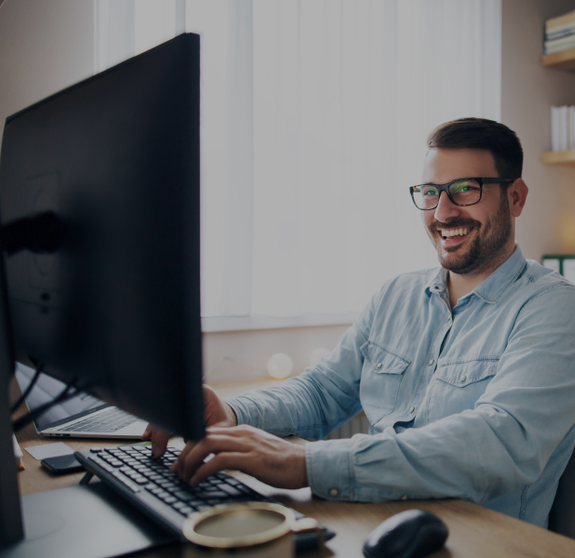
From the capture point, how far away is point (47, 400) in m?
1.14

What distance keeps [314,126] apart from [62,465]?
5.25ft

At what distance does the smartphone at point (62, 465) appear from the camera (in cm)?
84

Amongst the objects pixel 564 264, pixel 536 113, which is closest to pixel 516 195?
pixel 564 264

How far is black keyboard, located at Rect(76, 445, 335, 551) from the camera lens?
59 centimetres

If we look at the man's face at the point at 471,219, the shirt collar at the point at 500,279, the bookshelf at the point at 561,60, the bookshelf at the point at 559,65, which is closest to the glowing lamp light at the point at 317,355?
the man's face at the point at 471,219

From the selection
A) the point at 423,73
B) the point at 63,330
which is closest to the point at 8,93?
the point at 63,330

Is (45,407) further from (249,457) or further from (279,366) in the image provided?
(279,366)

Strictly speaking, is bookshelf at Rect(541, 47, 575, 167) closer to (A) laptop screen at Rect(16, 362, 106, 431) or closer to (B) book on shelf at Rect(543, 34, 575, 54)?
(B) book on shelf at Rect(543, 34, 575, 54)

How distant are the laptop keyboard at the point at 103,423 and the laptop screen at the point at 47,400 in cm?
3

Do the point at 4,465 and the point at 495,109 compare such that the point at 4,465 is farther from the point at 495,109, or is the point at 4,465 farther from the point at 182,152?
the point at 495,109

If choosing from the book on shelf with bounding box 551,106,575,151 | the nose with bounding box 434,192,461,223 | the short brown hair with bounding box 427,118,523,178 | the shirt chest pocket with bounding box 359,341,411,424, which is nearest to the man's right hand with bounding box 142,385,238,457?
the shirt chest pocket with bounding box 359,341,411,424

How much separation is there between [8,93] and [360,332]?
119 centimetres

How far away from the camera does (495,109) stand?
8.90ft

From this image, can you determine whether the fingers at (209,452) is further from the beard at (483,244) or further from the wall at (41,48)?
the wall at (41,48)
